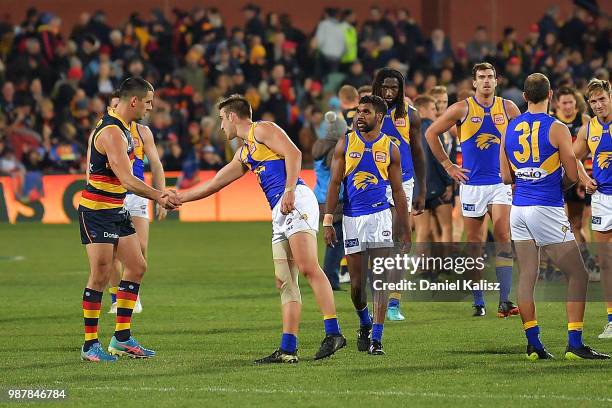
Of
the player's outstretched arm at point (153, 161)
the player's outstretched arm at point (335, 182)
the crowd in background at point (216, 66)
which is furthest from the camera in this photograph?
the crowd in background at point (216, 66)

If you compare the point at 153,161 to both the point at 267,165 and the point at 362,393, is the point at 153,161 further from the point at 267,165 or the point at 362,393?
the point at 362,393

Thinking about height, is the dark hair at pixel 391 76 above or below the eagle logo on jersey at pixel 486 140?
above

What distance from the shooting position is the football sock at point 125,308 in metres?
11.2

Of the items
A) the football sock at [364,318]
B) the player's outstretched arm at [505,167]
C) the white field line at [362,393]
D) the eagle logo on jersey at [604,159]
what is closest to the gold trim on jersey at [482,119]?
the eagle logo on jersey at [604,159]

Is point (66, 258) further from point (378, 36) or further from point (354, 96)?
point (378, 36)

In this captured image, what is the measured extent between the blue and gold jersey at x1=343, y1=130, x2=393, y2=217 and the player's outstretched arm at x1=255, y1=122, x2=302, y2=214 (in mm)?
781

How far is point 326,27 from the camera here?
3148 cm

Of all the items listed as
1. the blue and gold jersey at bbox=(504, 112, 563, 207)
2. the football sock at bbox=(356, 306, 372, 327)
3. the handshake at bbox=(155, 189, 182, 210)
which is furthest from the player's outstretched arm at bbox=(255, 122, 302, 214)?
the blue and gold jersey at bbox=(504, 112, 563, 207)

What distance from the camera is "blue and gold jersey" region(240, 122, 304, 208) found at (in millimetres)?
10578

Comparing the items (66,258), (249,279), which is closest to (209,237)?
(66,258)

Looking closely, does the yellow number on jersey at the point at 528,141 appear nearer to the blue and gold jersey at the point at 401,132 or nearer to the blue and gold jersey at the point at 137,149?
the blue and gold jersey at the point at 401,132

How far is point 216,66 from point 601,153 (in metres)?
19.3

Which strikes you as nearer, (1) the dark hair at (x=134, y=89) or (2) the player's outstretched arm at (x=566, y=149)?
→ (2) the player's outstretched arm at (x=566, y=149)

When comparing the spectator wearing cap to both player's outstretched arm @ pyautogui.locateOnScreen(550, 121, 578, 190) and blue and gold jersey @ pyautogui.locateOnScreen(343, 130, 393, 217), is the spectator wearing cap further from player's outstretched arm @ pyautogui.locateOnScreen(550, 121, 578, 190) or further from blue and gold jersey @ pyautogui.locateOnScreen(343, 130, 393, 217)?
player's outstretched arm @ pyautogui.locateOnScreen(550, 121, 578, 190)
